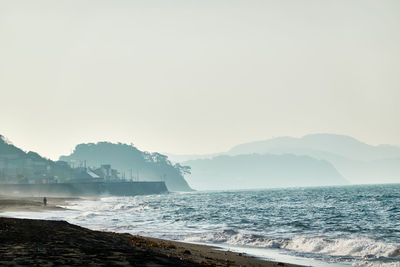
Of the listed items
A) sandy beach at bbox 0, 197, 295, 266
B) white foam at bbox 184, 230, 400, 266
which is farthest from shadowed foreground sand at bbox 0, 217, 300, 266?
white foam at bbox 184, 230, 400, 266

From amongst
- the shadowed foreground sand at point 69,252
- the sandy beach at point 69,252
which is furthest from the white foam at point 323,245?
the shadowed foreground sand at point 69,252

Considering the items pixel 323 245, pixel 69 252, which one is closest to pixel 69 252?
pixel 69 252

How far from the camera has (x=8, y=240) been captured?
1766 centimetres

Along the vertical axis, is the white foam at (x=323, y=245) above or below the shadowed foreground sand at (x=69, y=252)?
below

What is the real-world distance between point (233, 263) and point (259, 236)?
13.7 m

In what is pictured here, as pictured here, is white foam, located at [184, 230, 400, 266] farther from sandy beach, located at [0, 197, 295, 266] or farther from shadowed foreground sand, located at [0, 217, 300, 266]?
shadowed foreground sand, located at [0, 217, 300, 266]

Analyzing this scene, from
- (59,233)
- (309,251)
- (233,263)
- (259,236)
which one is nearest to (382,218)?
(259,236)

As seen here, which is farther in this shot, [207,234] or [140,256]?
[207,234]

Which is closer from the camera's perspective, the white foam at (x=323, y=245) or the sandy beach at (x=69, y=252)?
the sandy beach at (x=69, y=252)

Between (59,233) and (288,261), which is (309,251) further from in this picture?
(59,233)

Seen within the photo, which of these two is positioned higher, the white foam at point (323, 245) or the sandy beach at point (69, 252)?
the sandy beach at point (69, 252)

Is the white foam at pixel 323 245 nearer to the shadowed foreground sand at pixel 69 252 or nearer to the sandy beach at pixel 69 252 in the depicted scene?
the sandy beach at pixel 69 252

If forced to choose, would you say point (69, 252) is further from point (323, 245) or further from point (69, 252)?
point (323, 245)

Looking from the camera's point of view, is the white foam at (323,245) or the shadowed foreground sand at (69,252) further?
the white foam at (323,245)
